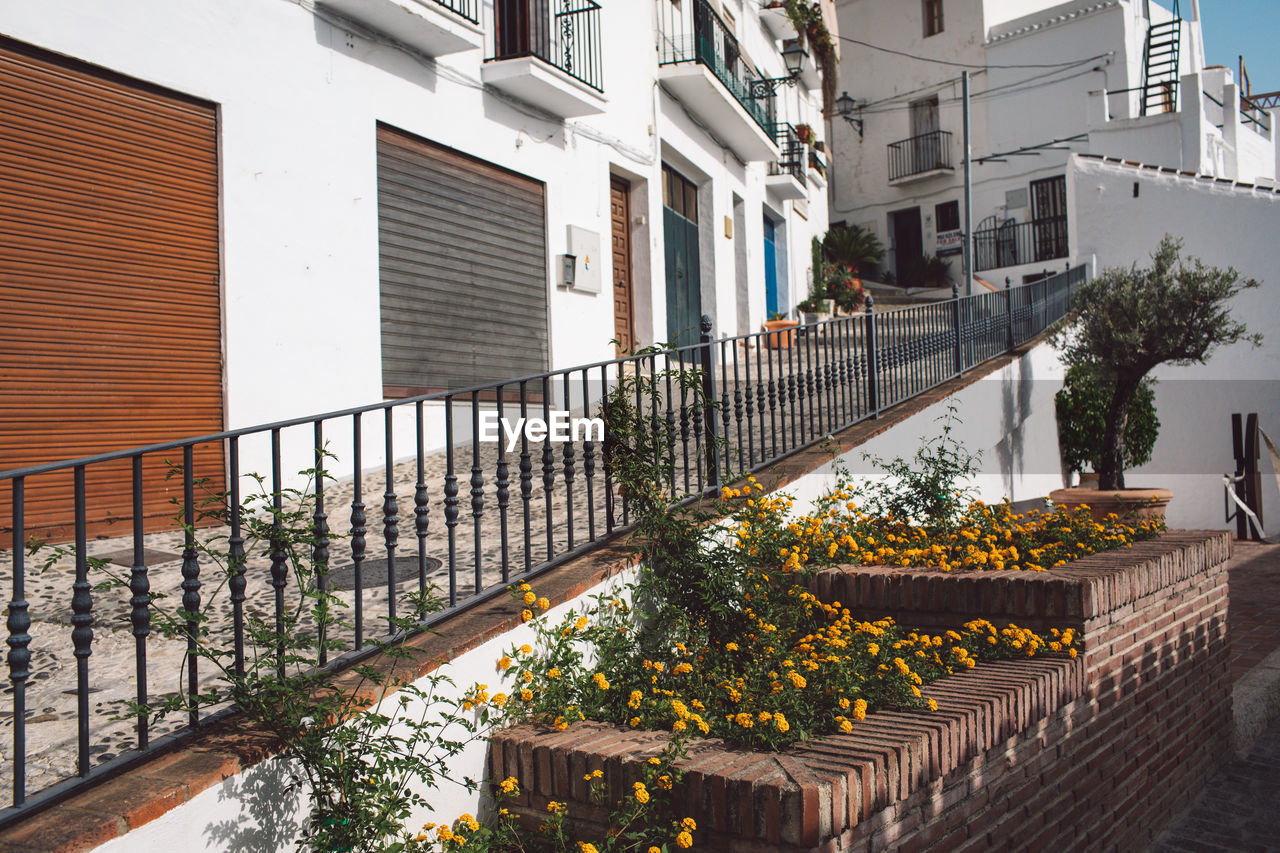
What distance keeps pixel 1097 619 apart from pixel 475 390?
2661 millimetres

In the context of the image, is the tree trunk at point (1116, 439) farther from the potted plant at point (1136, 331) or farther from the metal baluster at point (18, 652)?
the metal baluster at point (18, 652)

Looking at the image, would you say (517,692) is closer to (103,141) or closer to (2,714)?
(2,714)

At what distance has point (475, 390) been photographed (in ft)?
11.1

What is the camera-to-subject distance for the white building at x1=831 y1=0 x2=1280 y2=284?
19938 mm

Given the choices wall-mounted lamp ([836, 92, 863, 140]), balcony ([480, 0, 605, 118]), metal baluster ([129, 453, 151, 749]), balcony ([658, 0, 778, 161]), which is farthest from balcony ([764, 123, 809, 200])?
metal baluster ([129, 453, 151, 749])

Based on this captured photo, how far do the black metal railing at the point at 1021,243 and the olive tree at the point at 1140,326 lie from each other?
1244 centimetres

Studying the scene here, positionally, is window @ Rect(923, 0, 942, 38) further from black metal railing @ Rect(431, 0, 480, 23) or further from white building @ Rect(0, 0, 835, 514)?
black metal railing @ Rect(431, 0, 480, 23)

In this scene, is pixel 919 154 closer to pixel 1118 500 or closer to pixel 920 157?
pixel 920 157

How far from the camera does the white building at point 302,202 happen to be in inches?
211

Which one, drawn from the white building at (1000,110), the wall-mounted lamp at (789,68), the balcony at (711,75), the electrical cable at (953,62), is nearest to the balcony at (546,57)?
the balcony at (711,75)

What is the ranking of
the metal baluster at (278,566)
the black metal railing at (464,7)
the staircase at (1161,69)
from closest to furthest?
the metal baluster at (278,566)
the black metal railing at (464,7)
the staircase at (1161,69)

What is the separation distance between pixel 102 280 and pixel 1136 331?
28.6ft

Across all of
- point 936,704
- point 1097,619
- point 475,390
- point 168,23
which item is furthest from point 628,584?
point 168,23

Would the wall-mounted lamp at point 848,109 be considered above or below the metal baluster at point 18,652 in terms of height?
above
